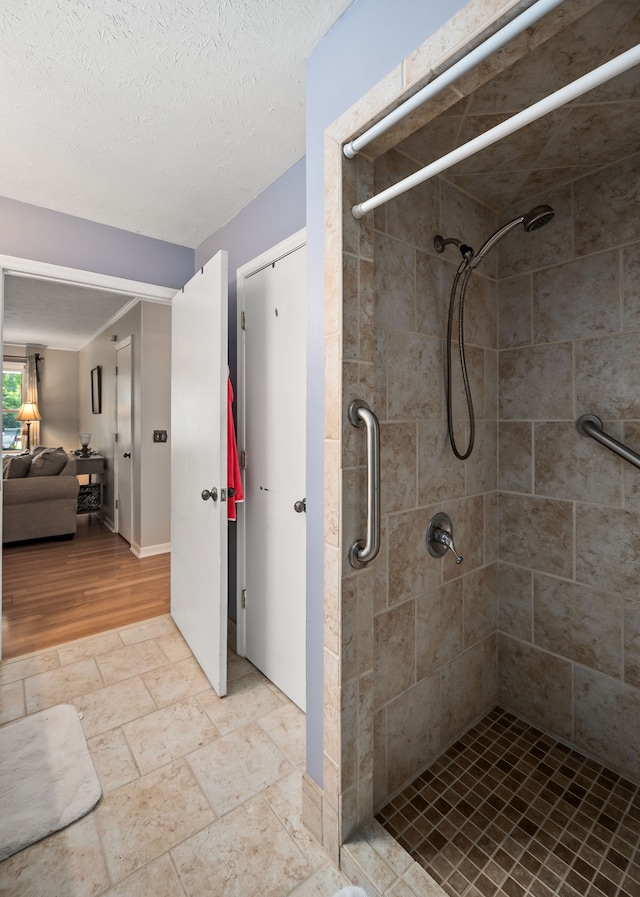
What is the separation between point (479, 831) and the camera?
1.28 meters

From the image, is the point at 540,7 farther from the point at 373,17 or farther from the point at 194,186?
the point at 194,186

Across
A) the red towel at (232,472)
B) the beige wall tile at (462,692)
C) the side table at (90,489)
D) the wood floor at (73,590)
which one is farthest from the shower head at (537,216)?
the side table at (90,489)

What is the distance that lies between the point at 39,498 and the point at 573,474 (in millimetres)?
4718

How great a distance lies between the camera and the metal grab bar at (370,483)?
43.9 inches

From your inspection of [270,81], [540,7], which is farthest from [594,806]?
[270,81]

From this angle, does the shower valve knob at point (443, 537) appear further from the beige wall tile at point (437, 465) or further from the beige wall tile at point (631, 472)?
the beige wall tile at point (631, 472)

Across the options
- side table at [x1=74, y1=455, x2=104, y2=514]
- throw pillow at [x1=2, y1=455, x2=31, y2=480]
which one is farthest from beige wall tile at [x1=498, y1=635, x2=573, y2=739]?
side table at [x1=74, y1=455, x2=104, y2=514]

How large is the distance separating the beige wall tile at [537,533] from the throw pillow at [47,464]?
14.7ft

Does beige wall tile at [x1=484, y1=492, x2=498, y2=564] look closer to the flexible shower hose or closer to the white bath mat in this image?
the flexible shower hose

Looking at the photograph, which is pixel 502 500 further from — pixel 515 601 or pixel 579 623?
pixel 579 623

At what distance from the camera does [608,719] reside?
1509 mm

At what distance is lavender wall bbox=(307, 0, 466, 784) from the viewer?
1.10 metres

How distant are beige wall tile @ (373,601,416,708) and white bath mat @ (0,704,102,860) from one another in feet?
3.46

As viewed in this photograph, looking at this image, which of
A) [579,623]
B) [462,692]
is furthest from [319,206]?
[462,692]
